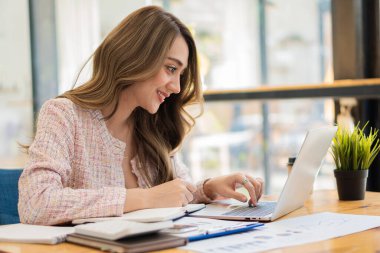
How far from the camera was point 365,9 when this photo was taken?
10.4 ft

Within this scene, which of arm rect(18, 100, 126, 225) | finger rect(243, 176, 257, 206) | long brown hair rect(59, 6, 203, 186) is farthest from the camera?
long brown hair rect(59, 6, 203, 186)

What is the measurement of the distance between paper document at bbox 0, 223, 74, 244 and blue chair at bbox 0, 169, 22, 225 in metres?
0.53

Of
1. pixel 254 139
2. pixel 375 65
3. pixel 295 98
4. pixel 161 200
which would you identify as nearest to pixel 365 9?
pixel 375 65

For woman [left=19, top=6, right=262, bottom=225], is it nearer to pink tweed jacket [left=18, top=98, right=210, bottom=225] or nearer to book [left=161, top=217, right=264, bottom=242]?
pink tweed jacket [left=18, top=98, right=210, bottom=225]

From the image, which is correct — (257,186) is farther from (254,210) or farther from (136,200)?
(136,200)

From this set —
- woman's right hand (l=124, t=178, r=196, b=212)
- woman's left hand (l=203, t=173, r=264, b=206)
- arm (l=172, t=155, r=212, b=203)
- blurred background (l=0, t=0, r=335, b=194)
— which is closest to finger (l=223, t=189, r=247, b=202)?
woman's left hand (l=203, t=173, r=264, b=206)

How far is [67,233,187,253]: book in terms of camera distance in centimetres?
129

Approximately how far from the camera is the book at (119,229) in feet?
4.32

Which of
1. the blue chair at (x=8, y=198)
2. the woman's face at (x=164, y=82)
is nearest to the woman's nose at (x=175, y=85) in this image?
the woman's face at (x=164, y=82)

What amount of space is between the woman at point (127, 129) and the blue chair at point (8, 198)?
30cm

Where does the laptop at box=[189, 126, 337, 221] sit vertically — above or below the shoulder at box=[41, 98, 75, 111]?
below

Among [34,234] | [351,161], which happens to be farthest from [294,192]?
[34,234]

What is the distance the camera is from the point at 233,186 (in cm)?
206

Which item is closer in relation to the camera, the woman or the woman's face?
the woman
